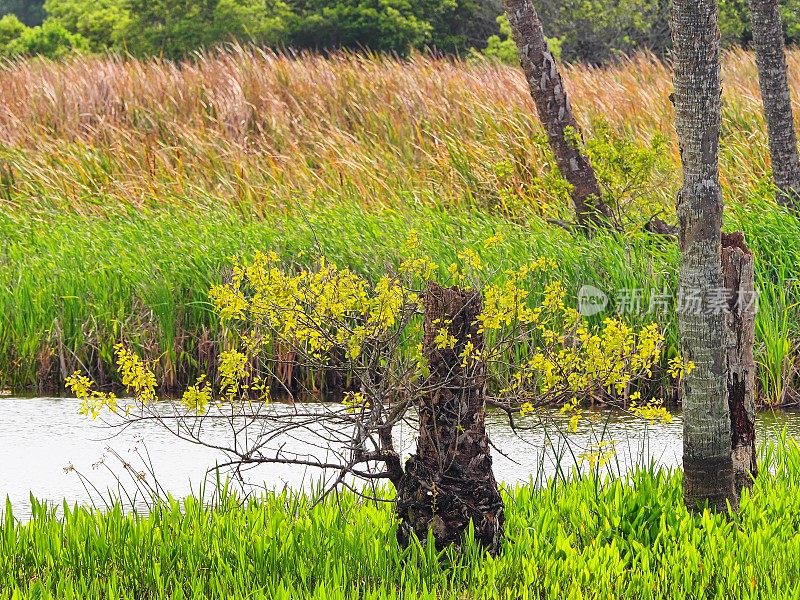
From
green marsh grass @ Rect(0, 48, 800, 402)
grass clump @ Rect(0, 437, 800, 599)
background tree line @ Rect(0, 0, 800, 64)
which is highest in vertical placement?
background tree line @ Rect(0, 0, 800, 64)

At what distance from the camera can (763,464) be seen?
5.15m

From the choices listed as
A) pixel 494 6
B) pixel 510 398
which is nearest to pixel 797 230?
pixel 510 398

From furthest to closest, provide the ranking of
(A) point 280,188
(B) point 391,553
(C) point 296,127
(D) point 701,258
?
(C) point 296,127, (A) point 280,188, (D) point 701,258, (B) point 391,553

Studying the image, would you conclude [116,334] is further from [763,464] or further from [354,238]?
[763,464]

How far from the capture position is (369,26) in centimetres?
2614

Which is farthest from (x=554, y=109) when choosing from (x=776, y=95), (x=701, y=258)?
(x=701, y=258)

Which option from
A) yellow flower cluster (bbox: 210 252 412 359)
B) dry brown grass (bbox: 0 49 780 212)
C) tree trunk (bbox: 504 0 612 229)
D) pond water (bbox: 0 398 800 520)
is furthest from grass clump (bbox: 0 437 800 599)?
dry brown grass (bbox: 0 49 780 212)

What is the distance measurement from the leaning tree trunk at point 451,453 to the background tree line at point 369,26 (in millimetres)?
20560

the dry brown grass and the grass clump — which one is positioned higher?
the dry brown grass

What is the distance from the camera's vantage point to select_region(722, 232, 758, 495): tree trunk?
463cm

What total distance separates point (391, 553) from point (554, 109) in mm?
5503

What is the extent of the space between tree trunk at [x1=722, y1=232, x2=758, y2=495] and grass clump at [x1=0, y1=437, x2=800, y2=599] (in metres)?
0.16

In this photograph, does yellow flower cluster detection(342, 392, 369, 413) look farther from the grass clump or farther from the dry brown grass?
the dry brown grass

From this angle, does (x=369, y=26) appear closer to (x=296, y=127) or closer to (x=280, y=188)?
(x=296, y=127)
